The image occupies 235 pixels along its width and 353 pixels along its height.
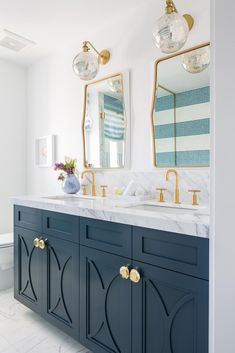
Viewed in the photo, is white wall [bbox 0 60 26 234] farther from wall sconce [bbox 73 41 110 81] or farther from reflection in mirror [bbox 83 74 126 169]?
wall sconce [bbox 73 41 110 81]

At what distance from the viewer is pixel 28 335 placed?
1.87 meters

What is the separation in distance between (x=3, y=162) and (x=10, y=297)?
1.45 m

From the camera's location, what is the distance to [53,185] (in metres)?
2.91

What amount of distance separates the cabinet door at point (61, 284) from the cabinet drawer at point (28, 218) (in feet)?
0.44

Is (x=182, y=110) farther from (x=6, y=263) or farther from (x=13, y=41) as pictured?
(x=6, y=263)

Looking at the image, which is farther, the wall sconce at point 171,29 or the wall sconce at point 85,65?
the wall sconce at point 85,65

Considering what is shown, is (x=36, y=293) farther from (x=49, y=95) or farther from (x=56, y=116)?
(x=49, y=95)

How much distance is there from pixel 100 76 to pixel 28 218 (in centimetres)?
134

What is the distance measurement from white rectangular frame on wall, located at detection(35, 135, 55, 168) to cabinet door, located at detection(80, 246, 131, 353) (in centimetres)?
155

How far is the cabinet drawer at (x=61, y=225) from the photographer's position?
163cm

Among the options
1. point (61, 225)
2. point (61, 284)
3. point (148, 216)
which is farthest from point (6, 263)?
point (148, 216)

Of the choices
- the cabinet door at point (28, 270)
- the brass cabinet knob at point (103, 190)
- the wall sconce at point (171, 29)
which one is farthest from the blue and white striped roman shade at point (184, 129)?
the cabinet door at point (28, 270)

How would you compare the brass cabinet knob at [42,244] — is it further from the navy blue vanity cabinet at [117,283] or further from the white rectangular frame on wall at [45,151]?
the white rectangular frame on wall at [45,151]

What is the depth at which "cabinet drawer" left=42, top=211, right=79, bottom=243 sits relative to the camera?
1.63m
